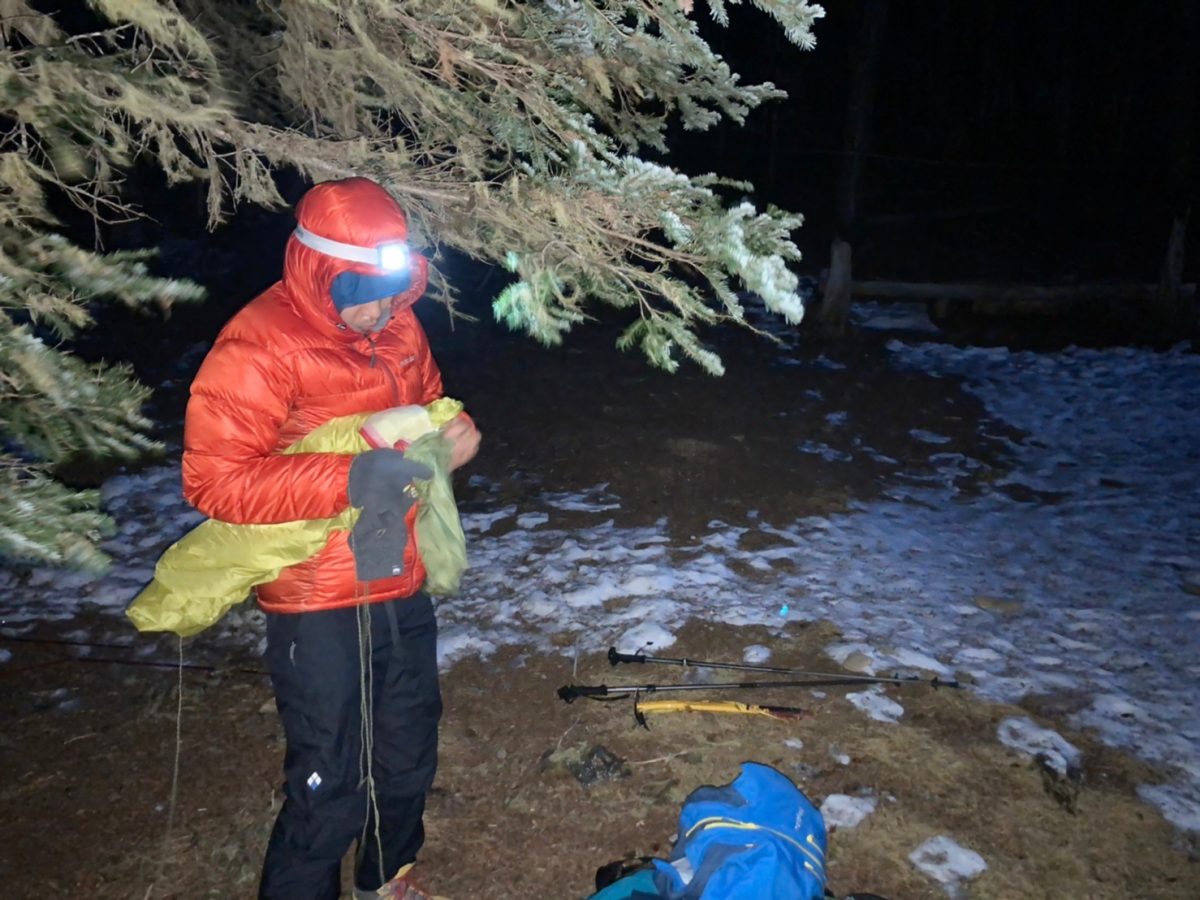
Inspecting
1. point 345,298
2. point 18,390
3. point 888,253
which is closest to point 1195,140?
point 888,253

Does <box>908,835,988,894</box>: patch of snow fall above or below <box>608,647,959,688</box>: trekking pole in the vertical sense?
below

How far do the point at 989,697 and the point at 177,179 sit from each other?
439cm

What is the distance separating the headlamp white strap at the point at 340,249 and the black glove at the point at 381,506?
22.7 inches

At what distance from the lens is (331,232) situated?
8.46 ft

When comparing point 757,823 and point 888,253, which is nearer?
point 757,823

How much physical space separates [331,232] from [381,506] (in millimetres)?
823

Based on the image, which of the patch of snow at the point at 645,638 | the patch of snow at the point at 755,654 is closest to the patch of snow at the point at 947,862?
the patch of snow at the point at 755,654

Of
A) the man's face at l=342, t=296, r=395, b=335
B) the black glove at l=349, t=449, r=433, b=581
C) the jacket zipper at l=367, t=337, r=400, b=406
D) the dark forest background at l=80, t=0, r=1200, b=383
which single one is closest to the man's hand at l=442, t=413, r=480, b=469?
the black glove at l=349, t=449, r=433, b=581

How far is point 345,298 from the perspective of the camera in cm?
263

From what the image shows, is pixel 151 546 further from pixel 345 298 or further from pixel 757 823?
pixel 757 823

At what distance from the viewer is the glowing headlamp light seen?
2.58 metres

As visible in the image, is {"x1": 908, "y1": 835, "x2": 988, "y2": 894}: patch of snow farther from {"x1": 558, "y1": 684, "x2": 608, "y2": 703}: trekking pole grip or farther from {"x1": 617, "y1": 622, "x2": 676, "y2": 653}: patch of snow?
{"x1": 617, "y1": 622, "x2": 676, "y2": 653}: patch of snow

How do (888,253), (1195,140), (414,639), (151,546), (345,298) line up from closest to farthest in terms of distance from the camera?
(345,298)
(414,639)
(151,546)
(1195,140)
(888,253)

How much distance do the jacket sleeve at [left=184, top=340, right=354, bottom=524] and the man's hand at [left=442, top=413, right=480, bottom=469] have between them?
1.05ft
